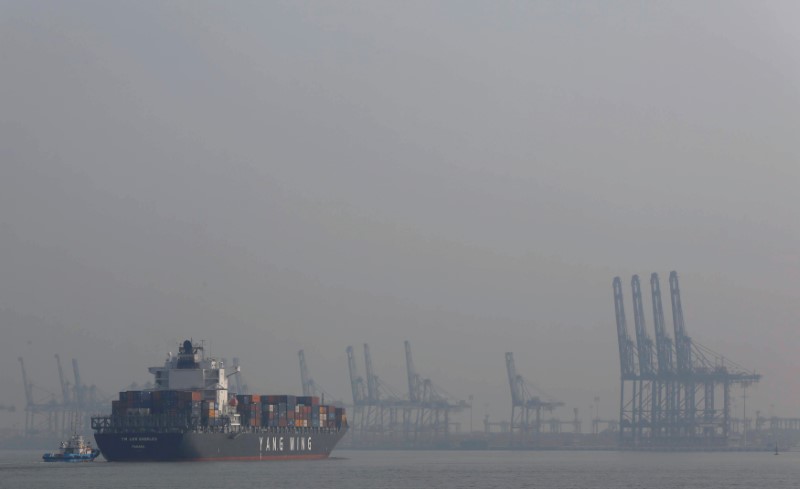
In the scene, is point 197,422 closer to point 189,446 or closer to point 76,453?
point 189,446

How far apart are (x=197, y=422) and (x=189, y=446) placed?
2.97 meters

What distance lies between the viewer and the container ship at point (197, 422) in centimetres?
11700

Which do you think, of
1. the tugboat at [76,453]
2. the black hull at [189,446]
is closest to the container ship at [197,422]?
the black hull at [189,446]

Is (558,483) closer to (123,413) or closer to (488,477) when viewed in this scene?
(488,477)

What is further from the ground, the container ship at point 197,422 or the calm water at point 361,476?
the container ship at point 197,422

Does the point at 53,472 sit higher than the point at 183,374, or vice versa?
the point at 183,374

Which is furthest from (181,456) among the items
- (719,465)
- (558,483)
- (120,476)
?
(719,465)

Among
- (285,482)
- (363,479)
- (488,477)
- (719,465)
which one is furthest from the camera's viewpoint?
(719,465)

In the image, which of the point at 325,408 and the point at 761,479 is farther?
the point at 325,408

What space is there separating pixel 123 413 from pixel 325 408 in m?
28.6

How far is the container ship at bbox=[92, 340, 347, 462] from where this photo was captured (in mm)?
117000

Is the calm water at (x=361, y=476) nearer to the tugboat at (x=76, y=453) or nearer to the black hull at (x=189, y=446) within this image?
the black hull at (x=189, y=446)

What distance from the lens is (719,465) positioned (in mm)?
139750

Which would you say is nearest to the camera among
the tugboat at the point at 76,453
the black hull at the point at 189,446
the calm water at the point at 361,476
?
the calm water at the point at 361,476
